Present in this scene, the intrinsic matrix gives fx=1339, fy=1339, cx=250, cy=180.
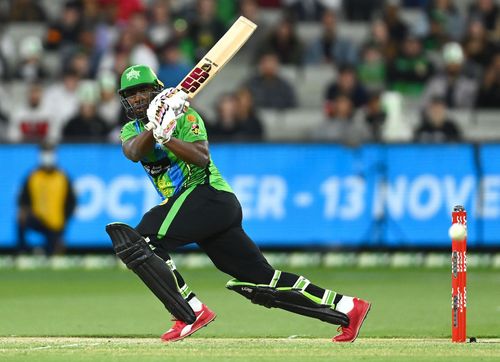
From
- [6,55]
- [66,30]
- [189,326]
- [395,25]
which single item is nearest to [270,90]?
[395,25]

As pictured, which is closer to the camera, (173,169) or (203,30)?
(173,169)

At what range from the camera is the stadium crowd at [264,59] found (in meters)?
17.0

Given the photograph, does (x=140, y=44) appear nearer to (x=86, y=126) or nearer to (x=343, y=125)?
(x=86, y=126)

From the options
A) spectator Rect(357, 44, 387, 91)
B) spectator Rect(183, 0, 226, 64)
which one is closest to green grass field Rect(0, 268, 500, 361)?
spectator Rect(357, 44, 387, 91)

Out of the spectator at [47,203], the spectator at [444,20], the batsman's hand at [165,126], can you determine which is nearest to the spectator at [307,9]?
the spectator at [444,20]

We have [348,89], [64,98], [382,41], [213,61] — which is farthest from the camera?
[382,41]

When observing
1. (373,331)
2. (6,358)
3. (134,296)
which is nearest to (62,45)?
(134,296)

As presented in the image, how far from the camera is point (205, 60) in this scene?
8945 millimetres

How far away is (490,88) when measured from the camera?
60.7 ft

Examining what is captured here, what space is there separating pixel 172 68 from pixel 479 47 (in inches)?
177

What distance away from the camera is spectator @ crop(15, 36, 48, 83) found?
1862 cm

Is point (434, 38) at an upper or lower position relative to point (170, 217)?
upper

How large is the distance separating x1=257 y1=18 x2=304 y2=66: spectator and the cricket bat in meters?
9.83

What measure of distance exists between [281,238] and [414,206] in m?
1.62
